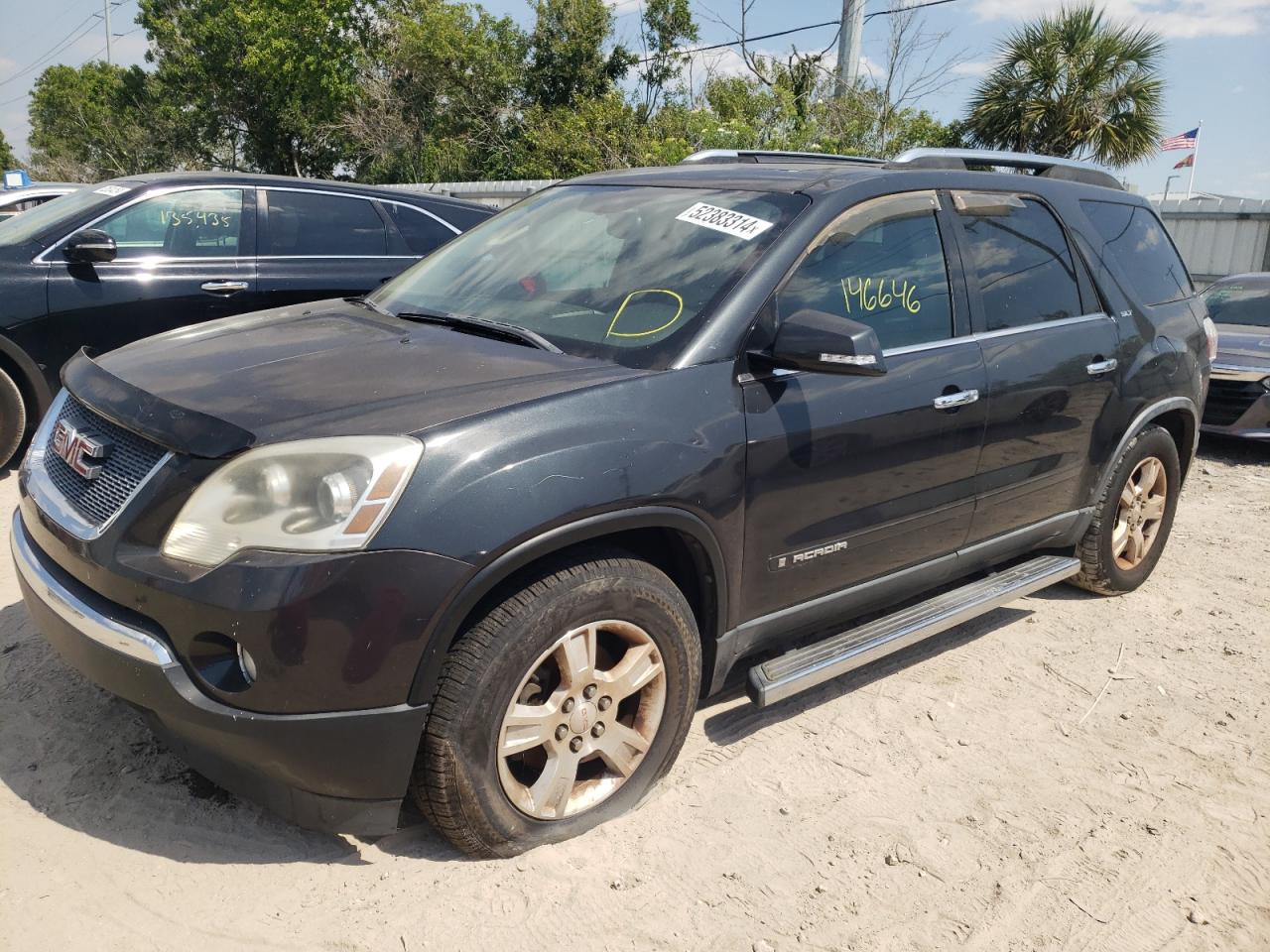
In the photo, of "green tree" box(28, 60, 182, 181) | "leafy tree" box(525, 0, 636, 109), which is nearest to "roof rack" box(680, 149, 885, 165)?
"leafy tree" box(525, 0, 636, 109)

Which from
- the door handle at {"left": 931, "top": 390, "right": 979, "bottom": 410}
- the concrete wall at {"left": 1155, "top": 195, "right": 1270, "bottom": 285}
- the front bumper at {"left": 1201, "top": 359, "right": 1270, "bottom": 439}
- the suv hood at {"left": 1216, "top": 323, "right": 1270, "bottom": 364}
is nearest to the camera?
the door handle at {"left": 931, "top": 390, "right": 979, "bottom": 410}

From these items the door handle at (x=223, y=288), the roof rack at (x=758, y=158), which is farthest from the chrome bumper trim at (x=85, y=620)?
the door handle at (x=223, y=288)

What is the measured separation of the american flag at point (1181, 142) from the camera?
15.5 metres

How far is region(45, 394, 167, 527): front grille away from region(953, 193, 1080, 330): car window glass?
2.72 metres

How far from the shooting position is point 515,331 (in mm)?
2953

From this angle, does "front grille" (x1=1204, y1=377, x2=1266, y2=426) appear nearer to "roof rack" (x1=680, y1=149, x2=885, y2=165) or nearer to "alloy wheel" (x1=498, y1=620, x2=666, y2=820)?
"roof rack" (x1=680, y1=149, x2=885, y2=165)

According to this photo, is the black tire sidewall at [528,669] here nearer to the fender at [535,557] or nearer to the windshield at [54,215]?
the fender at [535,557]

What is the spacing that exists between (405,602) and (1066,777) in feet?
7.33

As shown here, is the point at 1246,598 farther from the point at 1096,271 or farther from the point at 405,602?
the point at 405,602

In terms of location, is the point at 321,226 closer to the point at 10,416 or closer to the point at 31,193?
the point at 10,416

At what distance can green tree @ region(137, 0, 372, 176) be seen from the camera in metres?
33.5

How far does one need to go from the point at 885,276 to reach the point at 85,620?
2.50m

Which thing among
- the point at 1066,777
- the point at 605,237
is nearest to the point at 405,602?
the point at 605,237

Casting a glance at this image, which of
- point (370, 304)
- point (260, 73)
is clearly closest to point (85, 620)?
point (370, 304)
